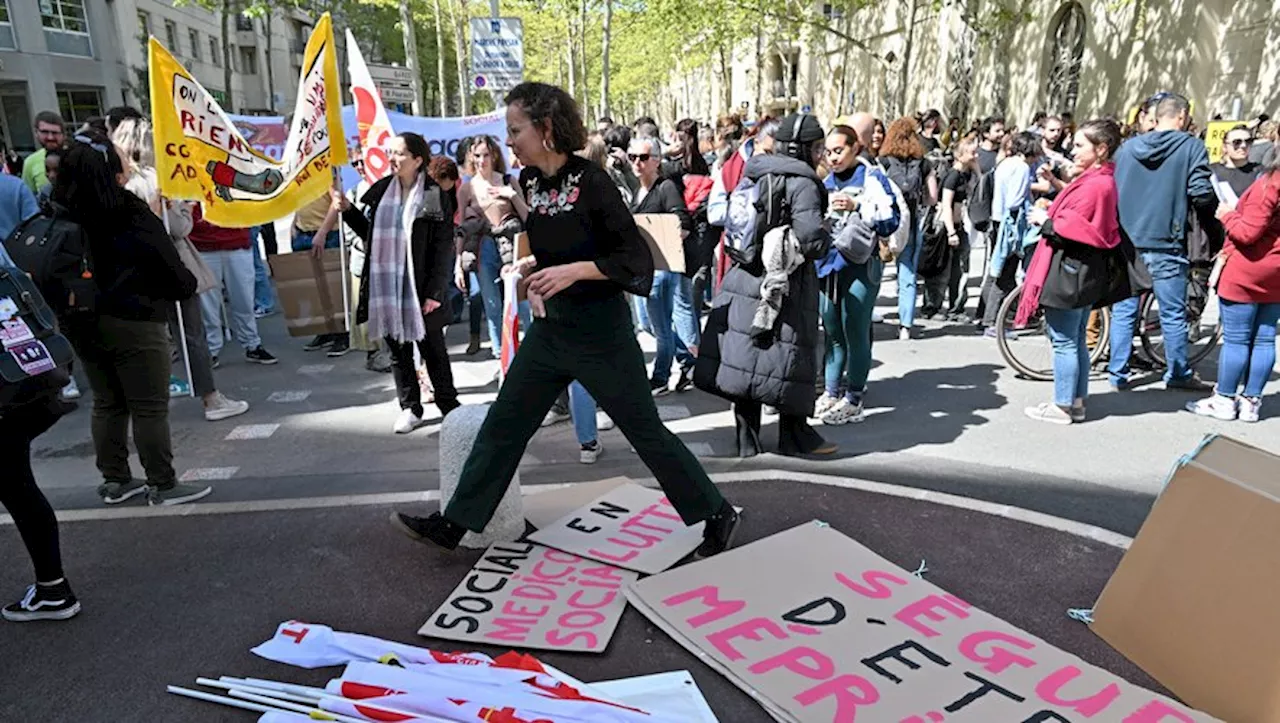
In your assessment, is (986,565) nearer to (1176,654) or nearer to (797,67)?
(1176,654)

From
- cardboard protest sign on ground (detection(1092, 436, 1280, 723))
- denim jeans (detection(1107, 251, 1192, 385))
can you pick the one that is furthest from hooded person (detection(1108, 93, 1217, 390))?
cardboard protest sign on ground (detection(1092, 436, 1280, 723))

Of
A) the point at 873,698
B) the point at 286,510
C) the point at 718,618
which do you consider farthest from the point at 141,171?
the point at 873,698

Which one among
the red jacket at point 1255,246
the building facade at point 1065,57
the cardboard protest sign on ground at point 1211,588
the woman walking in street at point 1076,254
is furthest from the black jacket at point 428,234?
the building facade at point 1065,57

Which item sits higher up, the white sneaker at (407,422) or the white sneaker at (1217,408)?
the white sneaker at (407,422)

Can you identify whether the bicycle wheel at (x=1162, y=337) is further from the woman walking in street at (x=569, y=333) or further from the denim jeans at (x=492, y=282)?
the denim jeans at (x=492, y=282)

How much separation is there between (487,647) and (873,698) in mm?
1357

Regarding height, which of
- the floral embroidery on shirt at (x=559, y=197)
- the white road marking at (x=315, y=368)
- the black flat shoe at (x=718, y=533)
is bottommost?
the white road marking at (x=315, y=368)

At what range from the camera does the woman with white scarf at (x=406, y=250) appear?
5.35m

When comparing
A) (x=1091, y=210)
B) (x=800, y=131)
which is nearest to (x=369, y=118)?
(x=800, y=131)

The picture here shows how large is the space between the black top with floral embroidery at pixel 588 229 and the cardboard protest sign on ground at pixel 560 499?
4.24 ft

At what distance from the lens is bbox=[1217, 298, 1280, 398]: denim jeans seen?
556 cm

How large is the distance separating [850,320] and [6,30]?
33.0m

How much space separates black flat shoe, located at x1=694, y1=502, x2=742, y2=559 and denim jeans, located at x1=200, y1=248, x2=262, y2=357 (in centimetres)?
568

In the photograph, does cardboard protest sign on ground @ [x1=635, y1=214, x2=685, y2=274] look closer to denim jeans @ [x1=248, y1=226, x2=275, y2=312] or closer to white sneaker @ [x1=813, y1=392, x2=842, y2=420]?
white sneaker @ [x1=813, y1=392, x2=842, y2=420]
